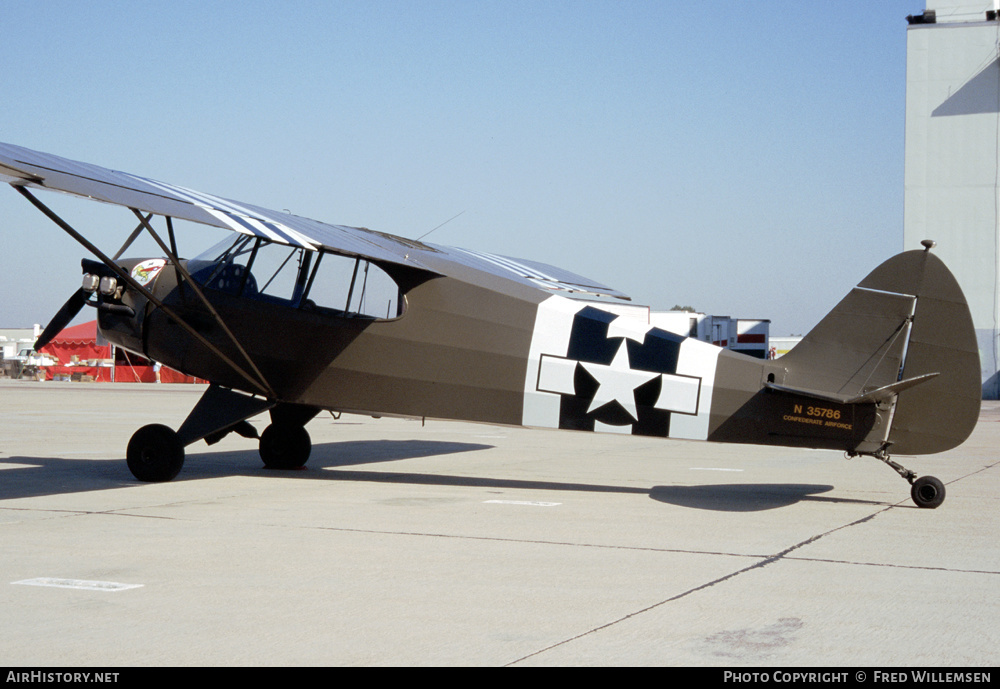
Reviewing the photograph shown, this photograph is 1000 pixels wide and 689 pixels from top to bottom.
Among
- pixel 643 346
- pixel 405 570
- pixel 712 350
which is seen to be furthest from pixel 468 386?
pixel 405 570

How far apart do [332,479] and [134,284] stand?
2.96 metres

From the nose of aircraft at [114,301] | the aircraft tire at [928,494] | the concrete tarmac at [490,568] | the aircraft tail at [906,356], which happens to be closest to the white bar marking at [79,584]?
the concrete tarmac at [490,568]

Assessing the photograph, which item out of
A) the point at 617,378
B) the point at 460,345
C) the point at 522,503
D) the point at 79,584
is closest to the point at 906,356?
the point at 617,378

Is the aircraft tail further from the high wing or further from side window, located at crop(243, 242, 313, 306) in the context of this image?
side window, located at crop(243, 242, 313, 306)

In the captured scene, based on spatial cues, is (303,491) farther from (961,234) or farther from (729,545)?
(961,234)

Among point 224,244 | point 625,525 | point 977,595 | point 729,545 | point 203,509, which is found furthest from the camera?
point 224,244

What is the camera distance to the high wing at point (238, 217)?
7773 mm

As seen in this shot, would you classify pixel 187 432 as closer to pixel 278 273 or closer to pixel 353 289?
pixel 278 273

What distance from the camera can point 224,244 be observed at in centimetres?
1068

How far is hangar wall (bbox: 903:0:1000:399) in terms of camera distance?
40.0 m

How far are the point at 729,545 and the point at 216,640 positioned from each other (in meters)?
3.78

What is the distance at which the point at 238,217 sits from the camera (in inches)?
343

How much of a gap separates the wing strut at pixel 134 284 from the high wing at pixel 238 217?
1.18 ft

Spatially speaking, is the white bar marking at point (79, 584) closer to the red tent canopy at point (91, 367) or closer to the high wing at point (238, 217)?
the high wing at point (238, 217)
